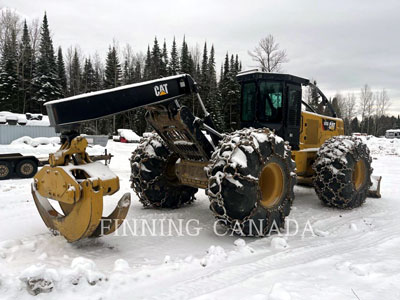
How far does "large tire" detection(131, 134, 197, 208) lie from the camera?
5.71 meters

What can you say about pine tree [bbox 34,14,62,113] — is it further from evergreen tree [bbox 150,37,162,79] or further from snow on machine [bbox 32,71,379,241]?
snow on machine [bbox 32,71,379,241]

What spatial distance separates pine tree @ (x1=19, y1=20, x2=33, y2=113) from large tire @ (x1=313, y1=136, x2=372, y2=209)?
41009 millimetres

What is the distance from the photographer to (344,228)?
5.18 m

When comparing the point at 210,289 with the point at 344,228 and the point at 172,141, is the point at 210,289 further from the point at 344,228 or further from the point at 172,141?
the point at 344,228

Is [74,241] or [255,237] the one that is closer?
[74,241]

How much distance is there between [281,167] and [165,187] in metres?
2.19

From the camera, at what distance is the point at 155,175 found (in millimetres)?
5723

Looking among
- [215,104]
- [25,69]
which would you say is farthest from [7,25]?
[215,104]

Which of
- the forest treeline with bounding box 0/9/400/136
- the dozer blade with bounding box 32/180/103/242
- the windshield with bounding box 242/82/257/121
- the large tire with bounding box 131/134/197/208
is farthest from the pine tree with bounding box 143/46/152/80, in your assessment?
the dozer blade with bounding box 32/180/103/242

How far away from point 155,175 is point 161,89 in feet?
6.45

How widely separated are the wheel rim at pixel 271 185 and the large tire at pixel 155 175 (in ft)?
5.91

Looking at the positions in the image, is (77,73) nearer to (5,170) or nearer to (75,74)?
(75,74)

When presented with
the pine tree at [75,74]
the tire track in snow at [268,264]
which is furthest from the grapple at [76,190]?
the pine tree at [75,74]

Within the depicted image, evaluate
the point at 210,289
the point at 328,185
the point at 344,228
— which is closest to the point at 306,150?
the point at 328,185
